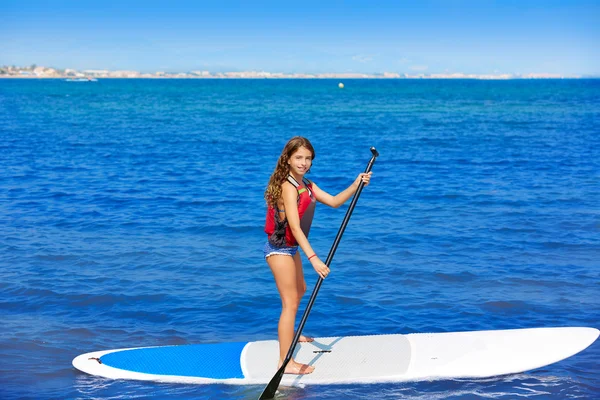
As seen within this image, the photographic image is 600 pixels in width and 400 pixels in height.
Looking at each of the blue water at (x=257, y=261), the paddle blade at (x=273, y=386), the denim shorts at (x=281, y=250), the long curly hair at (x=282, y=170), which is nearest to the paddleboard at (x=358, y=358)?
the blue water at (x=257, y=261)

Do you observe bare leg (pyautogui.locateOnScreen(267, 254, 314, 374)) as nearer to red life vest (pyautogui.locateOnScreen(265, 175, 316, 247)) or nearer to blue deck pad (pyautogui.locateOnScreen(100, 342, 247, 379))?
red life vest (pyautogui.locateOnScreen(265, 175, 316, 247))

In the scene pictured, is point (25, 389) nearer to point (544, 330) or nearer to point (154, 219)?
point (544, 330)

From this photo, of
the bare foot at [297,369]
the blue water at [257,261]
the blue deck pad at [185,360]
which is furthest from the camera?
the blue water at [257,261]

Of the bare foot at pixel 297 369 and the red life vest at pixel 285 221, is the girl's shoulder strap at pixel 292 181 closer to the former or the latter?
the red life vest at pixel 285 221

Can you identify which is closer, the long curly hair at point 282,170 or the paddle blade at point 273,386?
the long curly hair at point 282,170

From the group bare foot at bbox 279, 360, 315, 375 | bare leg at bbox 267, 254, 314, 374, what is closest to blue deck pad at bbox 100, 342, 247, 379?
bare foot at bbox 279, 360, 315, 375

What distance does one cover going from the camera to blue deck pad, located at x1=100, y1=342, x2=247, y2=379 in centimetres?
582

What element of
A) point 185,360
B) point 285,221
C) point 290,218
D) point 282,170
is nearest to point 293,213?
point 290,218

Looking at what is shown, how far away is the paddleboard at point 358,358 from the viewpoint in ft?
19.0

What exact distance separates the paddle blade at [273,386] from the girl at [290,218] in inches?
10.3

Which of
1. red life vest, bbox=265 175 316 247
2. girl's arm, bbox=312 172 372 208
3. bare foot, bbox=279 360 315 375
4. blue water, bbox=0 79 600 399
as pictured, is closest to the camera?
red life vest, bbox=265 175 316 247

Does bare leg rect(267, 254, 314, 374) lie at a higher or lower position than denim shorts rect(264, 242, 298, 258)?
lower

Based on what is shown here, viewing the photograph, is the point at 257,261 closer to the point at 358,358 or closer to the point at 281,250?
the point at 358,358

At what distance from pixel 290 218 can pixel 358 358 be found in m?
1.67
